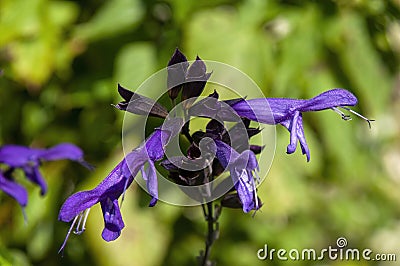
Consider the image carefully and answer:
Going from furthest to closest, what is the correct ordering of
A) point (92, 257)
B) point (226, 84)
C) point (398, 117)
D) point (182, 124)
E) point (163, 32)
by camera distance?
point (398, 117), point (163, 32), point (92, 257), point (226, 84), point (182, 124)

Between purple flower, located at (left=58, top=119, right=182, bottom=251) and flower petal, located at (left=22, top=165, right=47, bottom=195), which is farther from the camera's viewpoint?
flower petal, located at (left=22, top=165, right=47, bottom=195)

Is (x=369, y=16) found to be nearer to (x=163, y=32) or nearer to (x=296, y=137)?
(x=163, y=32)

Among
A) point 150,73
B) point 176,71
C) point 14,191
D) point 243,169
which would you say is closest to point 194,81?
point 176,71

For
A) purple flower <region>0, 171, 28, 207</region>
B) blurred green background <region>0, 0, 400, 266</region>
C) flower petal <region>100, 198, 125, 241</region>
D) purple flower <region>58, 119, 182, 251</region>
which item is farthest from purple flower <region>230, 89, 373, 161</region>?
blurred green background <region>0, 0, 400, 266</region>

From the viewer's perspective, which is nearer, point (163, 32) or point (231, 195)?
point (231, 195)

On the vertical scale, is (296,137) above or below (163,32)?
above

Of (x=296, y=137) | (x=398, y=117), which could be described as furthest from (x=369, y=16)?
(x=398, y=117)

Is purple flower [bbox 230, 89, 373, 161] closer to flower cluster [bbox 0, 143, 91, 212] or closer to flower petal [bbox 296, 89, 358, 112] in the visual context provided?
flower petal [bbox 296, 89, 358, 112]

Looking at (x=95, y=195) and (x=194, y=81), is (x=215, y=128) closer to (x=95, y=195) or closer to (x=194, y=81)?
(x=194, y=81)
